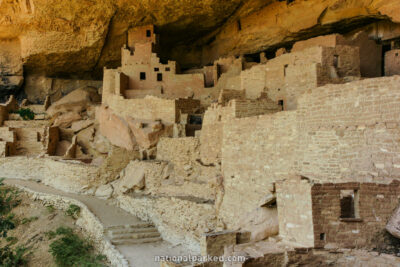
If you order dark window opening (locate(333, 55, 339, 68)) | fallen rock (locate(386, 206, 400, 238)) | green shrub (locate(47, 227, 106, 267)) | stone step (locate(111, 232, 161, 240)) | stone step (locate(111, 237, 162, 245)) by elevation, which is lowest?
green shrub (locate(47, 227, 106, 267))

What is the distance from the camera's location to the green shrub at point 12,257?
40.8 ft

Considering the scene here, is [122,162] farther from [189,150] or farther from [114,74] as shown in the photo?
[114,74]

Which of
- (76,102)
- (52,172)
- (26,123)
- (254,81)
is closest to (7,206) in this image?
(52,172)

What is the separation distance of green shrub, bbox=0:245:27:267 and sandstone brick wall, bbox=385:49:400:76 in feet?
46.2

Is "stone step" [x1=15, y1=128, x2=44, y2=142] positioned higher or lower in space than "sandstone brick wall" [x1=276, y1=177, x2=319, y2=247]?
higher

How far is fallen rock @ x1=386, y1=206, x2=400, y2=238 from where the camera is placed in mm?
5496

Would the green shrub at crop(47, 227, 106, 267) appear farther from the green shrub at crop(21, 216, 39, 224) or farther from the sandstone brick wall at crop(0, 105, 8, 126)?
the sandstone brick wall at crop(0, 105, 8, 126)

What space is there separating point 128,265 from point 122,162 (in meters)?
7.17

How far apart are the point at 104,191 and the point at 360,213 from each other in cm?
1226

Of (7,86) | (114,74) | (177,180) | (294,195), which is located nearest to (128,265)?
Result: (177,180)

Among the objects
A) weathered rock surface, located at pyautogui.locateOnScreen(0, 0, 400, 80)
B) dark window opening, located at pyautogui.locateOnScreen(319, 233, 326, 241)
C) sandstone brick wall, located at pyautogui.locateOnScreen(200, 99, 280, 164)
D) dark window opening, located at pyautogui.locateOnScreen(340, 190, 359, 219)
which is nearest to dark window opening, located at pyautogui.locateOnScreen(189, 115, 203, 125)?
sandstone brick wall, located at pyautogui.locateOnScreen(200, 99, 280, 164)

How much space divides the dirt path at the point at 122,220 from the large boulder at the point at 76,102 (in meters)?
6.52

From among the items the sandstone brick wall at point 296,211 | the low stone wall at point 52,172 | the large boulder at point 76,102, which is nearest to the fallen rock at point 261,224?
the sandstone brick wall at point 296,211

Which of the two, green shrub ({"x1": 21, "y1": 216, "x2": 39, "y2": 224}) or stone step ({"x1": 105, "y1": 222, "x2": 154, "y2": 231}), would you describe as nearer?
stone step ({"x1": 105, "y1": 222, "x2": 154, "y2": 231})
